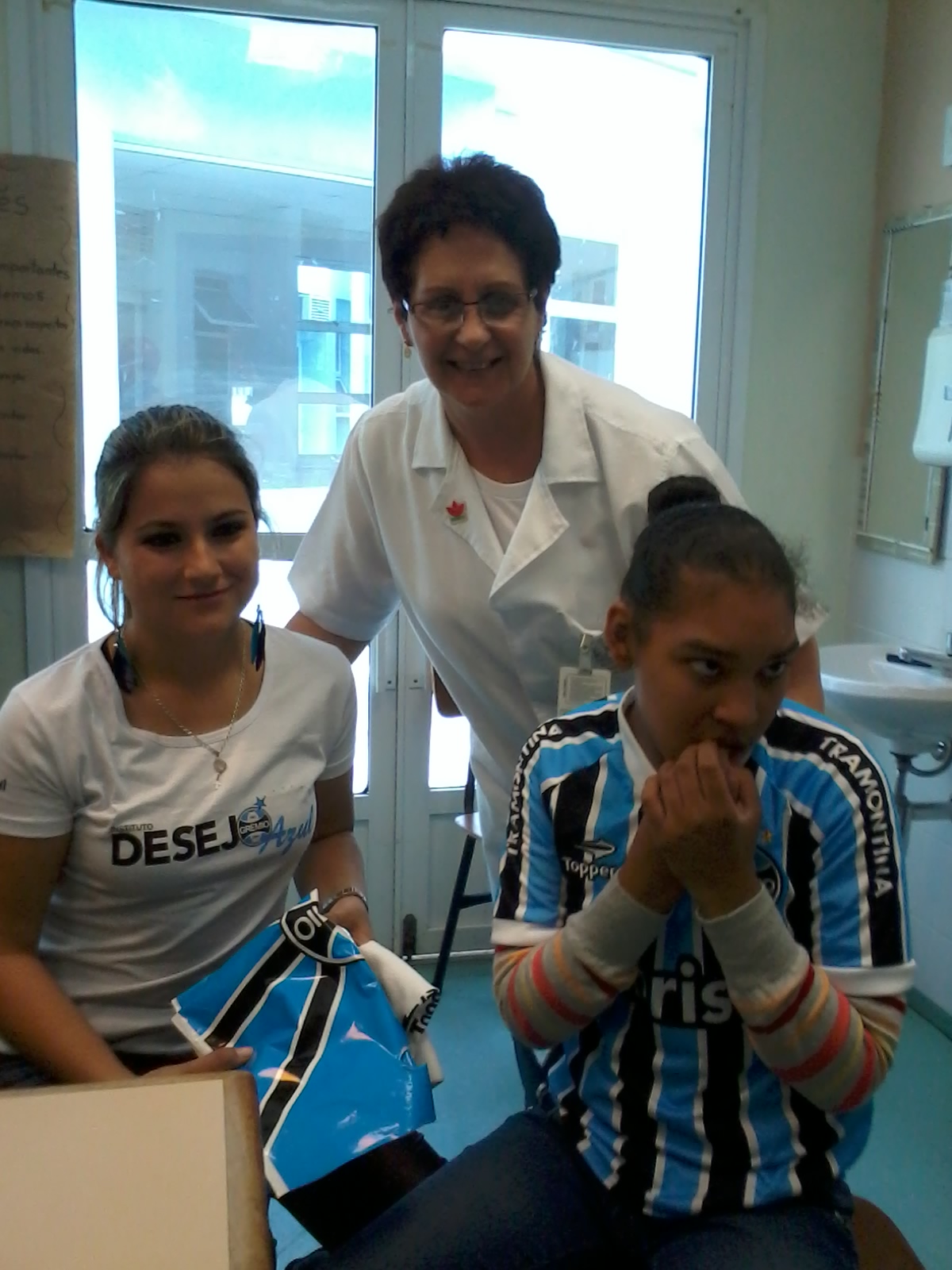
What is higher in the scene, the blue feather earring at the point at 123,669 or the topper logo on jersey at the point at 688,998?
the blue feather earring at the point at 123,669

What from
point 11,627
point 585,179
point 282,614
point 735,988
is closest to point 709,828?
point 735,988

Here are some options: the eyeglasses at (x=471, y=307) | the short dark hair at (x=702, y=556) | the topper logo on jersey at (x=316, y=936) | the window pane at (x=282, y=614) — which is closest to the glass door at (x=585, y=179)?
the window pane at (x=282, y=614)

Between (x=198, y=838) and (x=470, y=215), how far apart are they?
85 centimetres

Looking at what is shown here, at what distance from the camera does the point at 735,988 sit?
945mm

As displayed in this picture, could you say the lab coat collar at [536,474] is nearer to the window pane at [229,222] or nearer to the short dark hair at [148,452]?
the short dark hair at [148,452]

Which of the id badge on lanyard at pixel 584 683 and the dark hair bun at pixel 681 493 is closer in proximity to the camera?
the dark hair bun at pixel 681 493

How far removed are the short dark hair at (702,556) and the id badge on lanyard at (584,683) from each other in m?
0.35

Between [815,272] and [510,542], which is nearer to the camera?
[510,542]

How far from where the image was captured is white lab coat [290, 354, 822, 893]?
1.46m

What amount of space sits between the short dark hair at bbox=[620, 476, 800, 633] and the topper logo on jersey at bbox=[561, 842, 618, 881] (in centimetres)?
23

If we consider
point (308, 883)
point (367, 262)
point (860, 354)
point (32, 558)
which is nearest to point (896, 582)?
point (860, 354)

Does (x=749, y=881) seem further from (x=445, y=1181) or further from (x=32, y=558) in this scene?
(x=32, y=558)

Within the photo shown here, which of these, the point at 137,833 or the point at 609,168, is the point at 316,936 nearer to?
the point at 137,833

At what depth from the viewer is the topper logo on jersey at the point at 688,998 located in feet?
3.34
